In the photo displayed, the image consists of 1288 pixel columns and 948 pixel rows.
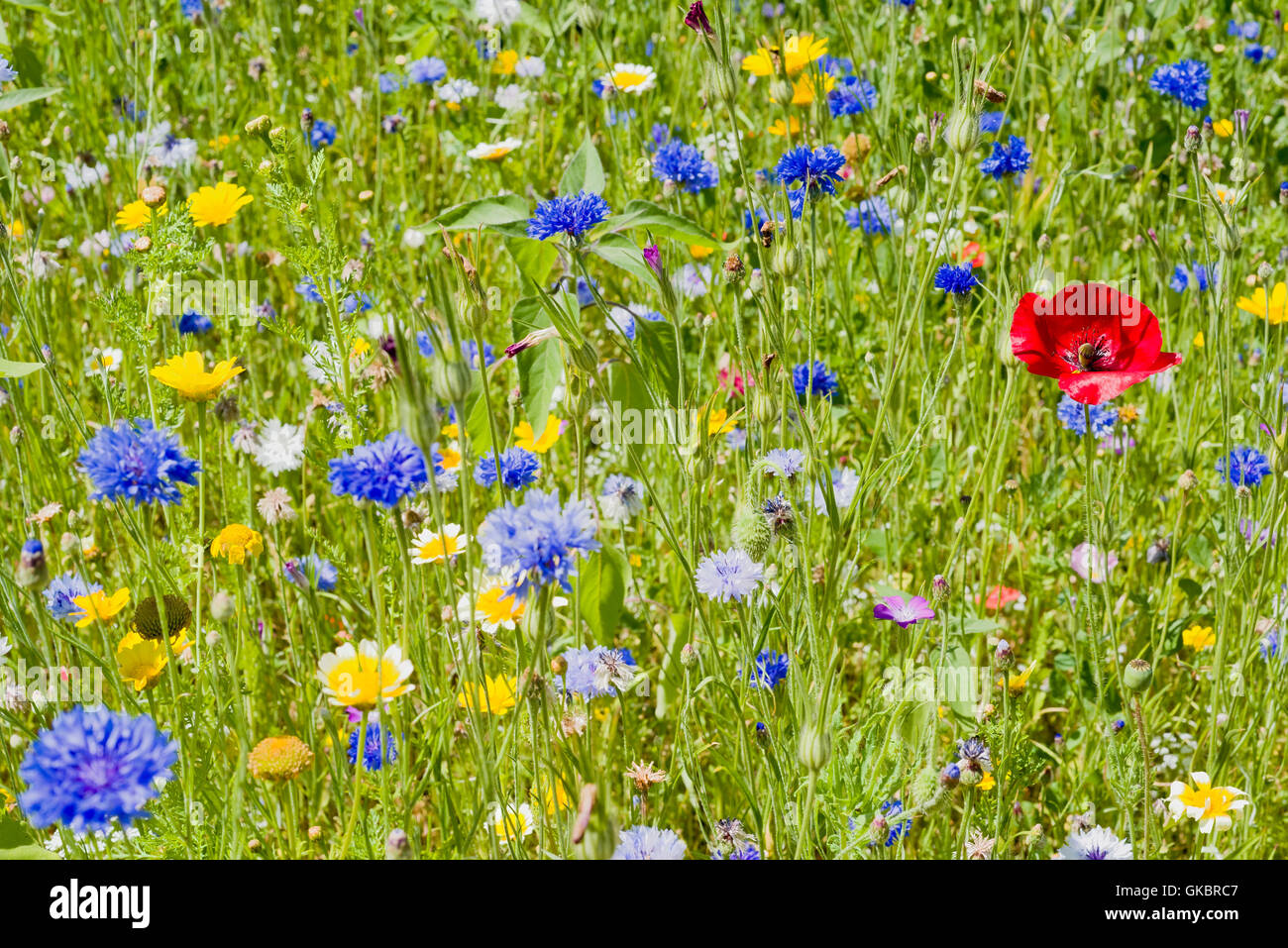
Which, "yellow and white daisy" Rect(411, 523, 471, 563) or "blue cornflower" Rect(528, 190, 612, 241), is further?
"yellow and white daisy" Rect(411, 523, 471, 563)

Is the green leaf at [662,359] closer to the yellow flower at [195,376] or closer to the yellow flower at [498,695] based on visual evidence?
the yellow flower at [498,695]

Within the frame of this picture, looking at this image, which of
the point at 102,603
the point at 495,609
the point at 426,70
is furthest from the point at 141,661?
the point at 426,70

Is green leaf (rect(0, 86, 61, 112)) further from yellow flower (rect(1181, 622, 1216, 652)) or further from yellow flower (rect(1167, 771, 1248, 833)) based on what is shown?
yellow flower (rect(1181, 622, 1216, 652))

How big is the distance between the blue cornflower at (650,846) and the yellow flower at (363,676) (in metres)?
0.23

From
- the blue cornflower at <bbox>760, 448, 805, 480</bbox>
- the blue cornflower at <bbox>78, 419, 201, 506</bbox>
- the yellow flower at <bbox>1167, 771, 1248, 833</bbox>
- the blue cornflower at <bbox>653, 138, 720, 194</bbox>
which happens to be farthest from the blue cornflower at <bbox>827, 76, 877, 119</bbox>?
the blue cornflower at <bbox>78, 419, 201, 506</bbox>

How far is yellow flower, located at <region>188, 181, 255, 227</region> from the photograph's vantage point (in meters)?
1.37

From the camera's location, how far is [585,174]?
3.13 feet

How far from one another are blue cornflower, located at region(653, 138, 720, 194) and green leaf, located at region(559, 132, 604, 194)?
2.01 ft

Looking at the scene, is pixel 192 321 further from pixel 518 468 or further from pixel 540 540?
pixel 540 540

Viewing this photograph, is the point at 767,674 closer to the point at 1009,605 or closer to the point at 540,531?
the point at 540,531

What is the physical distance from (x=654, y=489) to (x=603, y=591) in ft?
1.14

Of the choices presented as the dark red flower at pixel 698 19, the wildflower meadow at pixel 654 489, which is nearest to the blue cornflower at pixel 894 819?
the wildflower meadow at pixel 654 489

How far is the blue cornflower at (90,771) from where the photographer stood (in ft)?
1.86
